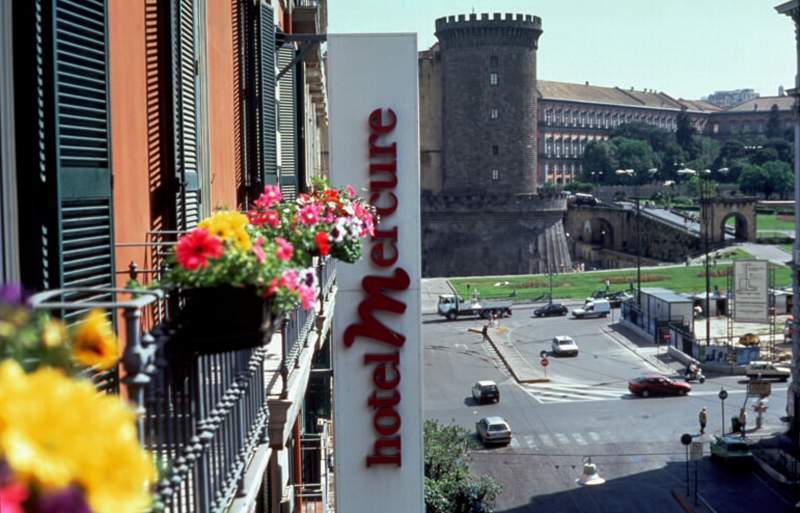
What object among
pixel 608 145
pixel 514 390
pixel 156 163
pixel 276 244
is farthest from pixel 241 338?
pixel 608 145

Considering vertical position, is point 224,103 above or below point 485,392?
above

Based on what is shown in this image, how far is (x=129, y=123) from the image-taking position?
6480 mm

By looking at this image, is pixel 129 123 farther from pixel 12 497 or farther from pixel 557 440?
pixel 557 440

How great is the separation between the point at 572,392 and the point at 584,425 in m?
5.09

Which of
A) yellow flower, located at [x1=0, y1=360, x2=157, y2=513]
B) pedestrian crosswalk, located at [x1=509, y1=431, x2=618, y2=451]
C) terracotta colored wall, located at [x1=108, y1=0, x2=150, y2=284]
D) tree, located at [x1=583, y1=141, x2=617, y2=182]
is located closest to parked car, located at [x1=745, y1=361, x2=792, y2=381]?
pedestrian crosswalk, located at [x1=509, y1=431, x2=618, y2=451]

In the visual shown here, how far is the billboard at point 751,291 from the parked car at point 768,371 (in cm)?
201

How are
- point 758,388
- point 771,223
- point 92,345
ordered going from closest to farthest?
point 92,345 < point 758,388 < point 771,223

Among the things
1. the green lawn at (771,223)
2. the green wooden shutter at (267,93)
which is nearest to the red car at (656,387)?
the green wooden shutter at (267,93)

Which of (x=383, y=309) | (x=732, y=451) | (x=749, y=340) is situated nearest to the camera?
(x=383, y=309)

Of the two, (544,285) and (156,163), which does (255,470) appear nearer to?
(156,163)

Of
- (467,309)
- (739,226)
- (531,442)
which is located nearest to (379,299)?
(531,442)

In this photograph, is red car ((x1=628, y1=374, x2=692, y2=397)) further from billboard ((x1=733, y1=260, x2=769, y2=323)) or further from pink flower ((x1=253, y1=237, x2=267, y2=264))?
pink flower ((x1=253, y1=237, x2=267, y2=264))

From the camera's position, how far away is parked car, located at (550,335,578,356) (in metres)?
44.7

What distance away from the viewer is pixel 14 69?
13.7ft
